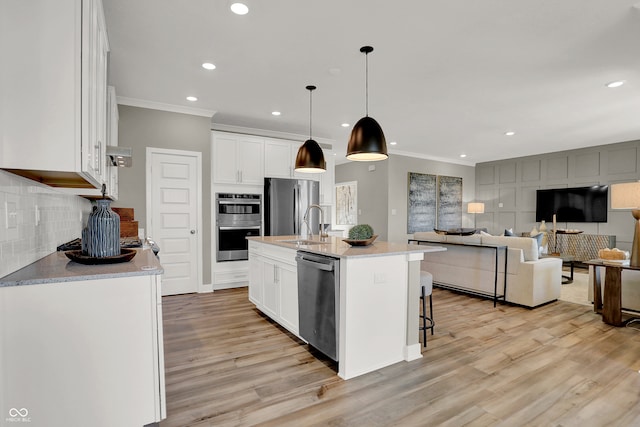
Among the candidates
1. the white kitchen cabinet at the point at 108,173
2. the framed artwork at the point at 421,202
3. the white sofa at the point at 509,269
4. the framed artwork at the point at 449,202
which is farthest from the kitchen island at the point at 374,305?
the framed artwork at the point at 449,202

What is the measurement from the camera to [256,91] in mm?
3898

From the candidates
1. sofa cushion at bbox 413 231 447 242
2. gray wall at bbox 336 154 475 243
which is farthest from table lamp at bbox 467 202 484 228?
sofa cushion at bbox 413 231 447 242

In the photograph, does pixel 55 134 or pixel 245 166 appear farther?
pixel 245 166

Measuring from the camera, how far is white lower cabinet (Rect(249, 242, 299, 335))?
291 cm

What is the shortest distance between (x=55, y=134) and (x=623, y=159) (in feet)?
29.0

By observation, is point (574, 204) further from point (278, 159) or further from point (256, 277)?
point (256, 277)

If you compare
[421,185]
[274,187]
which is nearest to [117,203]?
[274,187]

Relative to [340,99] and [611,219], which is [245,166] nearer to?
[340,99]

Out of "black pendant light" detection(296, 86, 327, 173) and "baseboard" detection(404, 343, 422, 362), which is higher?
"black pendant light" detection(296, 86, 327, 173)

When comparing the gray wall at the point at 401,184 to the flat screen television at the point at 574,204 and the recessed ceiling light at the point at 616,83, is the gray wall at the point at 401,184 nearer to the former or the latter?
the flat screen television at the point at 574,204

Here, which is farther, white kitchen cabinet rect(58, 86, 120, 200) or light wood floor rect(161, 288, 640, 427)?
white kitchen cabinet rect(58, 86, 120, 200)

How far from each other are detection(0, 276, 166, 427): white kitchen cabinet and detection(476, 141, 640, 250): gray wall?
8.28 metres

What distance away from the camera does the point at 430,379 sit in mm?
2268

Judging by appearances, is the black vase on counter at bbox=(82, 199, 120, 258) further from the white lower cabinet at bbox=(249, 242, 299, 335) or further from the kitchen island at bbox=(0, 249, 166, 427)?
the white lower cabinet at bbox=(249, 242, 299, 335)
